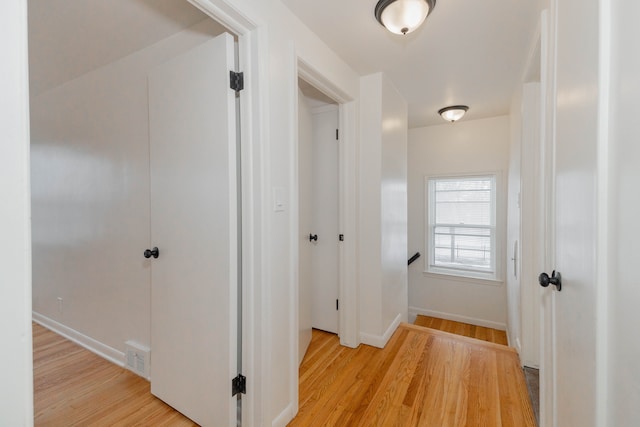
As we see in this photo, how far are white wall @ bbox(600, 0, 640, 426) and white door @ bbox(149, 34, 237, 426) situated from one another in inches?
53.1

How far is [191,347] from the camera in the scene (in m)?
1.57

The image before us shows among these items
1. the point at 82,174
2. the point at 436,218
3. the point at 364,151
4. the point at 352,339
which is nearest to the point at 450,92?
the point at 364,151

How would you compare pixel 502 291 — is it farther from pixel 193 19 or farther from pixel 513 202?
pixel 193 19

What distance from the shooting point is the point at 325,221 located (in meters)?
2.69

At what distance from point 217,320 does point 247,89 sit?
1189 mm

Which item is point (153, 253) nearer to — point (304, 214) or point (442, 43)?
point (304, 214)

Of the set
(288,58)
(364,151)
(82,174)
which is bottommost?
(82,174)

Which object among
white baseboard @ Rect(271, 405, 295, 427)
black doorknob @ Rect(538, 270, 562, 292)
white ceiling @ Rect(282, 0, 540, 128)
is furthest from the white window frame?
white baseboard @ Rect(271, 405, 295, 427)

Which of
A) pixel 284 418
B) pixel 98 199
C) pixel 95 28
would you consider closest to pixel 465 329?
pixel 284 418

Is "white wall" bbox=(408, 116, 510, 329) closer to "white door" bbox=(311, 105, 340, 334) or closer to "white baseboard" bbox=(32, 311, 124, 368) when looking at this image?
"white door" bbox=(311, 105, 340, 334)

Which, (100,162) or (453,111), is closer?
(100,162)

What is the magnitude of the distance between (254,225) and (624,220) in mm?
1287

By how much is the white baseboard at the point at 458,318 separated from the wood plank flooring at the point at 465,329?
44 millimetres

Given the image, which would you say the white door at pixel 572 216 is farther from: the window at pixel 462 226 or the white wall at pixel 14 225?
the window at pixel 462 226
